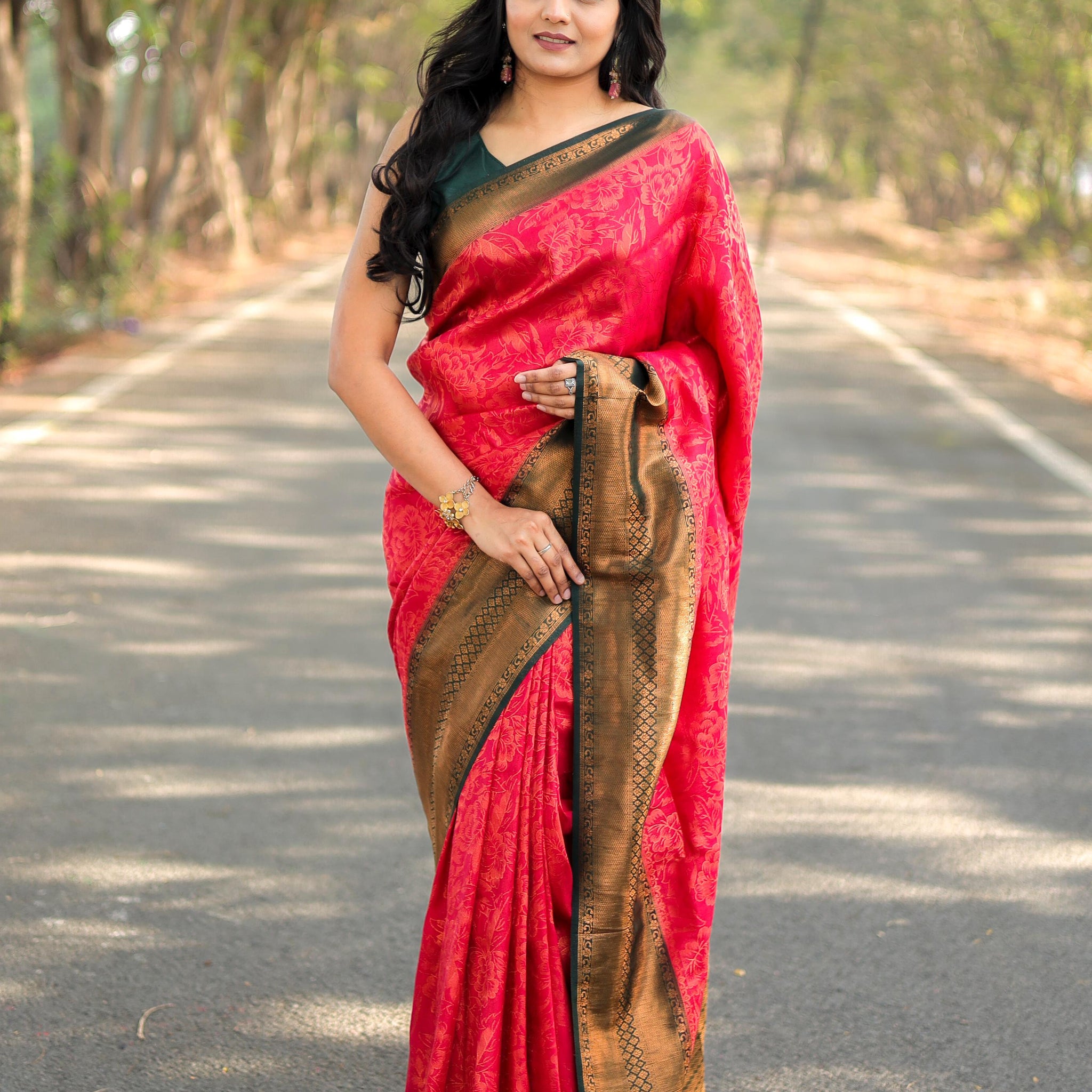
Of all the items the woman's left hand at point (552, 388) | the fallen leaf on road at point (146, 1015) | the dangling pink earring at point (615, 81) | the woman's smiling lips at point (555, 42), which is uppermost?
the woman's smiling lips at point (555, 42)

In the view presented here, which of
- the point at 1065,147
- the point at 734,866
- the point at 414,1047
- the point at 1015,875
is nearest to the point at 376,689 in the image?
the point at 734,866

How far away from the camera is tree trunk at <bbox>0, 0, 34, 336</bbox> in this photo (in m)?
10.2

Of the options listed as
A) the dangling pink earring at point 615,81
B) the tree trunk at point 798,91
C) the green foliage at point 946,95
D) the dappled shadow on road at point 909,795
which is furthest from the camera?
the tree trunk at point 798,91

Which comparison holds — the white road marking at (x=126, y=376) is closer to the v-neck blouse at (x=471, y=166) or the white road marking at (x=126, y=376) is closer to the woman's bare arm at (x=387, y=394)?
the woman's bare arm at (x=387, y=394)

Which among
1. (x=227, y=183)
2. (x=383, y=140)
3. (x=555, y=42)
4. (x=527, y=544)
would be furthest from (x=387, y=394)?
(x=383, y=140)

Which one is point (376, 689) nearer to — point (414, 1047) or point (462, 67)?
point (414, 1047)

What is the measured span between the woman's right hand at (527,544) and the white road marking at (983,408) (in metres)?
5.89

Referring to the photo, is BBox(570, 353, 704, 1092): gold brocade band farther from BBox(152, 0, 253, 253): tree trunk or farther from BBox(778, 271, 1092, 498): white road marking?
BBox(152, 0, 253, 253): tree trunk

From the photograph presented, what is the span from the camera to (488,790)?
216cm

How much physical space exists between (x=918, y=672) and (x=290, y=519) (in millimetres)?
3054

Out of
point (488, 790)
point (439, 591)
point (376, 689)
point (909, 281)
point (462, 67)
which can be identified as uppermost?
point (462, 67)

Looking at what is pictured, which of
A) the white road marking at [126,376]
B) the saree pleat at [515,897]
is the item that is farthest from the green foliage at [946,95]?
the saree pleat at [515,897]

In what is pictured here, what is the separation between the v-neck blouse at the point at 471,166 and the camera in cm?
221

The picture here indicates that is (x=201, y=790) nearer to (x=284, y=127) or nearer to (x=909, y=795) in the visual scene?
(x=909, y=795)
